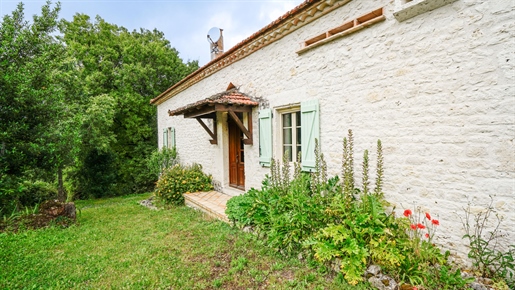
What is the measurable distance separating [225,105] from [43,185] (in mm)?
11085

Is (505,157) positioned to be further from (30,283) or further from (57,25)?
(57,25)

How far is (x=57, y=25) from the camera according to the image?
6.45 meters

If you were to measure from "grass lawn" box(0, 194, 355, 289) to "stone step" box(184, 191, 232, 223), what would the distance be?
0.26 m

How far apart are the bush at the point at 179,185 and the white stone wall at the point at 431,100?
195 inches

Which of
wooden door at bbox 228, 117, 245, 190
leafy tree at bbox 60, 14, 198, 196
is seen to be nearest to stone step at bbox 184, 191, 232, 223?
wooden door at bbox 228, 117, 245, 190

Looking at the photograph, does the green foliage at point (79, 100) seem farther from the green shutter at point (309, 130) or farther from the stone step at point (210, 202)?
the green shutter at point (309, 130)

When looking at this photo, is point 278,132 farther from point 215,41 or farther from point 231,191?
point 215,41

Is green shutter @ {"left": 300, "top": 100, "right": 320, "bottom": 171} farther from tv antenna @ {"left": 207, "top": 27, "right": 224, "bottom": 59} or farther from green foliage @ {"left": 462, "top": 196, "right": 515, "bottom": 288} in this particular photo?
tv antenna @ {"left": 207, "top": 27, "right": 224, "bottom": 59}

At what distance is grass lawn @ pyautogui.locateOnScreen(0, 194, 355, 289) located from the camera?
3.14 m

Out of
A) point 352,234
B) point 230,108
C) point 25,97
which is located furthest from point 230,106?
point 25,97

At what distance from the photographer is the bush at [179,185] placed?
778cm

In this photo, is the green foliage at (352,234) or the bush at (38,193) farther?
the bush at (38,193)

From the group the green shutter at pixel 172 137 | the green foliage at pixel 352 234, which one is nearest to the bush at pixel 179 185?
the green shutter at pixel 172 137

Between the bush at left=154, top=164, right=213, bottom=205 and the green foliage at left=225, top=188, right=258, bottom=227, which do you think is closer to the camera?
the green foliage at left=225, top=188, right=258, bottom=227
